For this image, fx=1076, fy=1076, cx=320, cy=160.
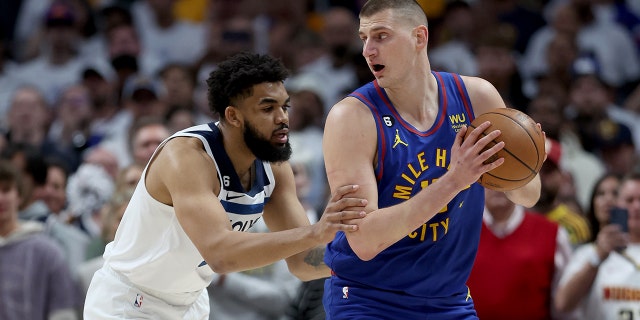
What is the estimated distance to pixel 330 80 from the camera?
38.0 ft

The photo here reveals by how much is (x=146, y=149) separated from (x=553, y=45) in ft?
15.4

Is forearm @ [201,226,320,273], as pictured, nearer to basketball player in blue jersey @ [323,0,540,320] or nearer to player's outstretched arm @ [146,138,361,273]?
player's outstretched arm @ [146,138,361,273]

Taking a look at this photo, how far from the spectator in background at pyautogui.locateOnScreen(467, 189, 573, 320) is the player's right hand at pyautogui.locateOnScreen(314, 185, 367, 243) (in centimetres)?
287

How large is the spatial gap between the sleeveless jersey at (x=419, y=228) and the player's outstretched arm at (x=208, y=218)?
40 centimetres

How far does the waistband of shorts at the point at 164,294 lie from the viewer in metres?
5.48

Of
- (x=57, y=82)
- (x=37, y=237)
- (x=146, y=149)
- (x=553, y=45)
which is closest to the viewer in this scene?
(x=37, y=237)

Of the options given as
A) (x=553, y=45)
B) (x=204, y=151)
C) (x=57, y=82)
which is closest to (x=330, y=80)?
(x=553, y=45)

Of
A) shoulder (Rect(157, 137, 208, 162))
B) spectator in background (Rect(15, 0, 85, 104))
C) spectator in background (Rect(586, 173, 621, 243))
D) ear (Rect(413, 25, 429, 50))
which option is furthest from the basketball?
spectator in background (Rect(15, 0, 85, 104))

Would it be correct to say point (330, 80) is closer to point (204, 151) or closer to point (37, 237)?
point (37, 237)

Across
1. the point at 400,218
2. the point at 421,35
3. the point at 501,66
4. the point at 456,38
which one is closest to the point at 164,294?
the point at 400,218

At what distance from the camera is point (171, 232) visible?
535 cm

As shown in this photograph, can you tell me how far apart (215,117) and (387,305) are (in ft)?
12.0

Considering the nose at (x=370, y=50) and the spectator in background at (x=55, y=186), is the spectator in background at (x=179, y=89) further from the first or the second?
the nose at (x=370, y=50)

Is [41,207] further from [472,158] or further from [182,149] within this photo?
[472,158]
